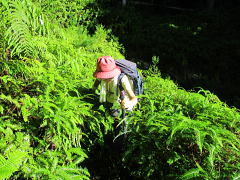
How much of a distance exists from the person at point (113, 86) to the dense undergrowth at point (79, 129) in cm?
17

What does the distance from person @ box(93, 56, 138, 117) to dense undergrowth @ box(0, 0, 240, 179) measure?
0.17m

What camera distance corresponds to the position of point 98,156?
3.03 meters

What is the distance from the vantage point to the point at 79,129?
2605 mm

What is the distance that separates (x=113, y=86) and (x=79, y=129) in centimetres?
71

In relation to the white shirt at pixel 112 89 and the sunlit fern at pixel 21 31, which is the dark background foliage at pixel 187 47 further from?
the sunlit fern at pixel 21 31

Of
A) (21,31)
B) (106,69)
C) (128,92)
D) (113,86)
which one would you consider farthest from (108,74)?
(21,31)

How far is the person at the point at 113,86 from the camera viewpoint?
2812mm

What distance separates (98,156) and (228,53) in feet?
28.3

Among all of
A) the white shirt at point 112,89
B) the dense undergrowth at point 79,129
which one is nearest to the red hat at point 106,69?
the white shirt at point 112,89

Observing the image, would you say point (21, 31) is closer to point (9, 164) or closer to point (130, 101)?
point (130, 101)

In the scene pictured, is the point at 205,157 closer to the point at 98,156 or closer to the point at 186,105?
the point at 186,105

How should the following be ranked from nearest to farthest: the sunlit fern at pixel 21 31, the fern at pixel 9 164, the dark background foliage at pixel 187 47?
the fern at pixel 9 164, the sunlit fern at pixel 21 31, the dark background foliage at pixel 187 47

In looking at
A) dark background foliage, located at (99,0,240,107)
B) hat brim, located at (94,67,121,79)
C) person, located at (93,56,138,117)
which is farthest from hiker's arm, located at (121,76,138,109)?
dark background foliage, located at (99,0,240,107)

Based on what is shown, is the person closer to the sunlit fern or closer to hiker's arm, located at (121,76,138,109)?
hiker's arm, located at (121,76,138,109)
